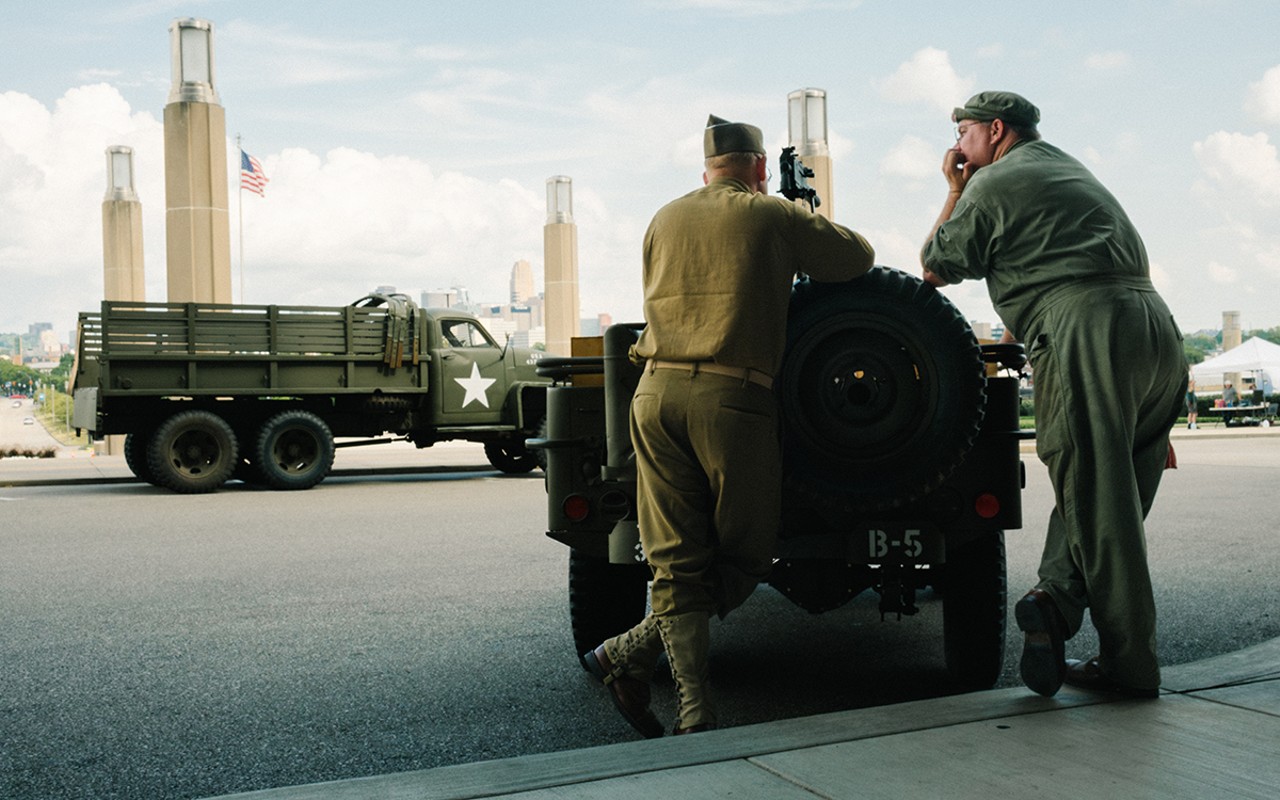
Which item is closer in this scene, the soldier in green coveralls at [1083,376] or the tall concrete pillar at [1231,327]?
the soldier in green coveralls at [1083,376]

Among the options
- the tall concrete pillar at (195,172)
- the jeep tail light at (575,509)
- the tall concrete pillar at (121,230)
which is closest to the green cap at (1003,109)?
the jeep tail light at (575,509)

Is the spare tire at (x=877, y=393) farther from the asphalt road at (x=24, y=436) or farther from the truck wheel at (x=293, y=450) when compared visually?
the asphalt road at (x=24, y=436)

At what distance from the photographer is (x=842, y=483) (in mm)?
3914

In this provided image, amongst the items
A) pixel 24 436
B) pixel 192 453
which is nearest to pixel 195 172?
pixel 192 453

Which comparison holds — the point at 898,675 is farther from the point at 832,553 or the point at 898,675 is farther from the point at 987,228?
the point at 987,228

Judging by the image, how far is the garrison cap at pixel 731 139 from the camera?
3.81 meters

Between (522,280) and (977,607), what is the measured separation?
8459 cm

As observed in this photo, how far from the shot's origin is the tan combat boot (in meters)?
3.57

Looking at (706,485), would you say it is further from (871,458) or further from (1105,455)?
(1105,455)

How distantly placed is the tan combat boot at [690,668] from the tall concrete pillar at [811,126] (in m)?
22.5

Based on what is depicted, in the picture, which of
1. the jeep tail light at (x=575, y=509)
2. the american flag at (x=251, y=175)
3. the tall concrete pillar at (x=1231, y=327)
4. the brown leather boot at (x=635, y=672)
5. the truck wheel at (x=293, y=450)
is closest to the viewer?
the brown leather boot at (x=635, y=672)

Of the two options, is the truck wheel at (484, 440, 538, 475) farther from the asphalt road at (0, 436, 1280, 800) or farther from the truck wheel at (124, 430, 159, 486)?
the asphalt road at (0, 436, 1280, 800)

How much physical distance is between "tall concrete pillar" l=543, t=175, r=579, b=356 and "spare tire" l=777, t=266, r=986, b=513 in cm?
2572

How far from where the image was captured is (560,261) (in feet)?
99.4
